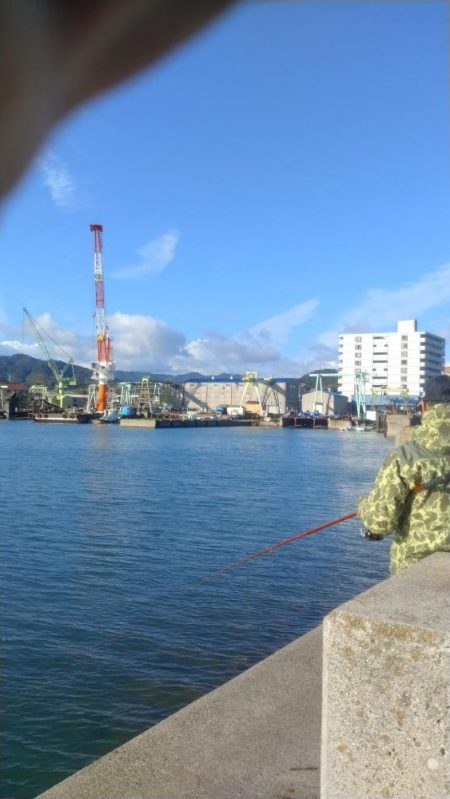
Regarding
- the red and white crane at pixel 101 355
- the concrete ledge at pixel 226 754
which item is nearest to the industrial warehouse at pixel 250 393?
the red and white crane at pixel 101 355

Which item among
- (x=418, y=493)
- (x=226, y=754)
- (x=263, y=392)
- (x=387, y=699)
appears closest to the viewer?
(x=387, y=699)

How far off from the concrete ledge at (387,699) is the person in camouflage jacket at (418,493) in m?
0.85

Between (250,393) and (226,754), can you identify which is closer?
(226,754)

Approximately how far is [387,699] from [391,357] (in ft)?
444

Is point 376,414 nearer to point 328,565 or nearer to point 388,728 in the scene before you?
point 328,565

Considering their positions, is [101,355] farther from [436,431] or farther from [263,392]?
[436,431]

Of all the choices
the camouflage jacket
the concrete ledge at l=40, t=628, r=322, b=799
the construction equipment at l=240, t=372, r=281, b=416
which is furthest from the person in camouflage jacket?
the construction equipment at l=240, t=372, r=281, b=416

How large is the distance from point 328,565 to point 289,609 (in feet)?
9.09

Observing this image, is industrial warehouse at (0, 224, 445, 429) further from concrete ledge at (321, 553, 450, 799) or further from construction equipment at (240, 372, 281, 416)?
concrete ledge at (321, 553, 450, 799)

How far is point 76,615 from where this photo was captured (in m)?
8.80

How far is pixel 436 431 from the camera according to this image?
288cm

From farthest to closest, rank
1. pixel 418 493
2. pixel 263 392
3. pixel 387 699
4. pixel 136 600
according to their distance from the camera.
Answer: pixel 263 392, pixel 136 600, pixel 418 493, pixel 387 699

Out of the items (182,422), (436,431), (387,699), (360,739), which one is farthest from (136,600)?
(182,422)

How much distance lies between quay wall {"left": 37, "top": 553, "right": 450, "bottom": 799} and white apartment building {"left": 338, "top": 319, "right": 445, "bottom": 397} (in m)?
122
